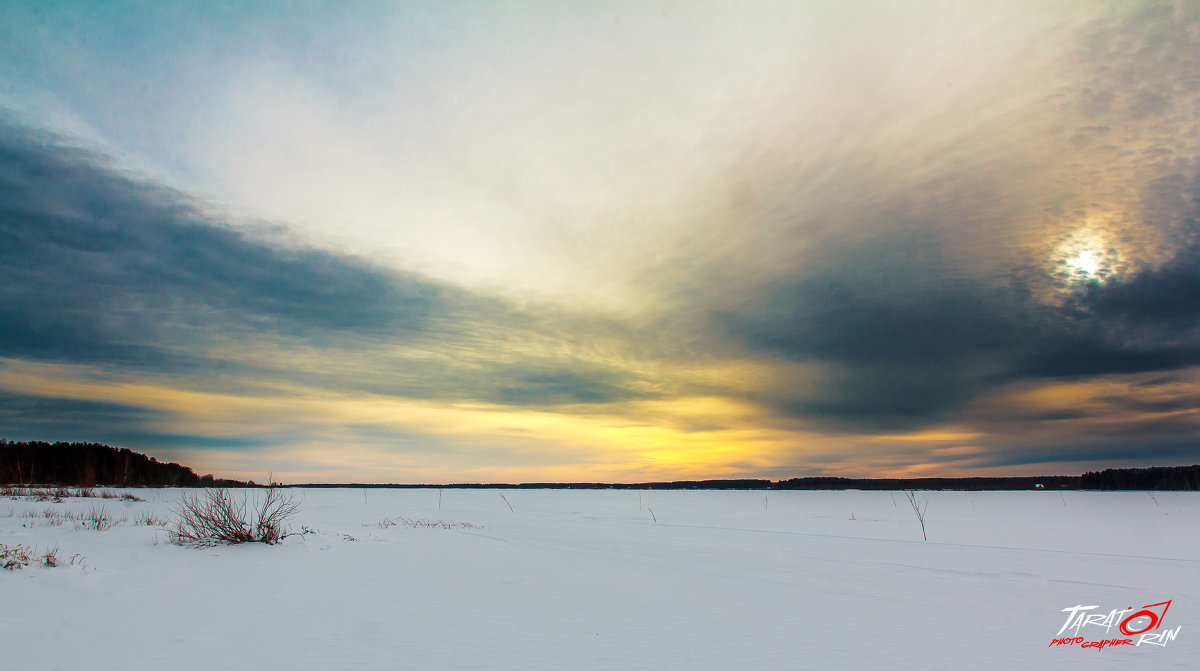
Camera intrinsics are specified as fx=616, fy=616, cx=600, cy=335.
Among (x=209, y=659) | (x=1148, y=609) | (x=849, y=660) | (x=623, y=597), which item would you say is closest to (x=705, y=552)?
(x=623, y=597)

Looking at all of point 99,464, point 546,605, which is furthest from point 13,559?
point 99,464

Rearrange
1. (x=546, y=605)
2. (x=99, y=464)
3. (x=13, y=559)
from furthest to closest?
(x=99, y=464), (x=13, y=559), (x=546, y=605)

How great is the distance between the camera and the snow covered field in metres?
5.96

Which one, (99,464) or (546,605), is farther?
(99,464)

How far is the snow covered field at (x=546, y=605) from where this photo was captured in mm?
5961

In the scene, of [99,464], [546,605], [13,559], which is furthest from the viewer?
[99,464]

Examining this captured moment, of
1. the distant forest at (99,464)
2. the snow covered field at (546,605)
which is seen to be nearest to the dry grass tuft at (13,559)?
the snow covered field at (546,605)

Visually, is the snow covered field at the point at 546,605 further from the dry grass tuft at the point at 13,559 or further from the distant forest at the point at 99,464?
the distant forest at the point at 99,464

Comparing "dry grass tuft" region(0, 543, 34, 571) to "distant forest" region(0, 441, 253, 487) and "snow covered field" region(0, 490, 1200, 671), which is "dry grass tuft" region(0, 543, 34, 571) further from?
"distant forest" region(0, 441, 253, 487)

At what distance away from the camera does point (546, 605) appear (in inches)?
332

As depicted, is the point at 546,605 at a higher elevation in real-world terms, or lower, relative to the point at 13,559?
lower

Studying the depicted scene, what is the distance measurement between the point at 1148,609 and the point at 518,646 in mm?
9342

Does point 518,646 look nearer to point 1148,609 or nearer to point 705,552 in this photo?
point 1148,609

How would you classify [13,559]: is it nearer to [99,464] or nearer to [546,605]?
[546,605]
